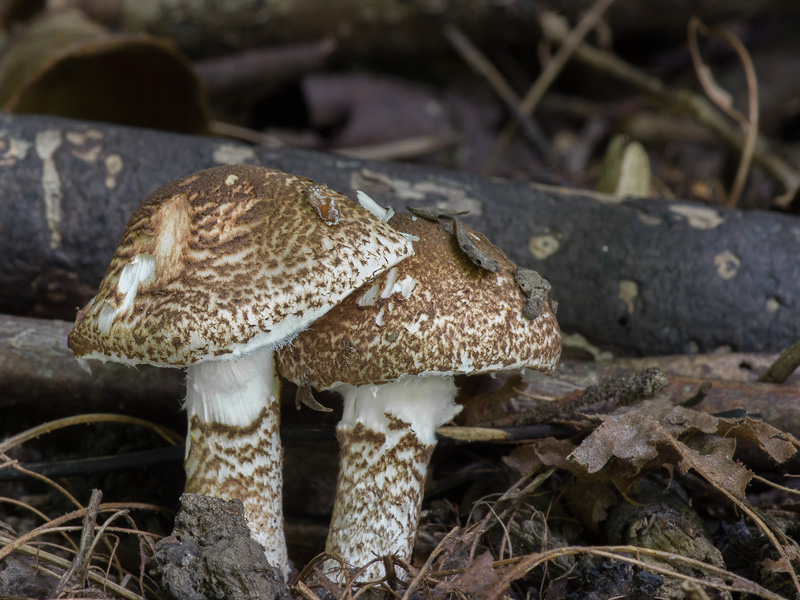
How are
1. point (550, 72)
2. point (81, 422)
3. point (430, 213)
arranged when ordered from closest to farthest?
point (430, 213)
point (81, 422)
point (550, 72)

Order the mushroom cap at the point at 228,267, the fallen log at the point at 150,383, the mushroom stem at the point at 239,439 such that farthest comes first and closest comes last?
the fallen log at the point at 150,383 < the mushroom stem at the point at 239,439 < the mushroom cap at the point at 228,267

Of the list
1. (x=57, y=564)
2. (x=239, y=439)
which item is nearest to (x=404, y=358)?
(x=239, y=439)

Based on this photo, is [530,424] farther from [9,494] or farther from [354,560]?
[9,494]

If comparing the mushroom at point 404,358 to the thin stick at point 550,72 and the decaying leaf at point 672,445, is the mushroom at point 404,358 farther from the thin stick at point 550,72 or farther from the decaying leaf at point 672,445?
the thin stick at point 550,72

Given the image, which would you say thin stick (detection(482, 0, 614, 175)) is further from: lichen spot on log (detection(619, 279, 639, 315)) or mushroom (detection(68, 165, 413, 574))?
mushroom (detection(68, 165, 413, 574))

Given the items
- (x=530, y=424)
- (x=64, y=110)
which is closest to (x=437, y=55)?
(x=64, y=110)

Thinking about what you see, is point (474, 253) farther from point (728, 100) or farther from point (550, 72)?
point (550, 72)

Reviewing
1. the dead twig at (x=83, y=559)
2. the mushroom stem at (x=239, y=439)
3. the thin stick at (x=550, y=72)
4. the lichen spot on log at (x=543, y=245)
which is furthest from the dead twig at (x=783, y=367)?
the thin stick at (x=550, y=72)
